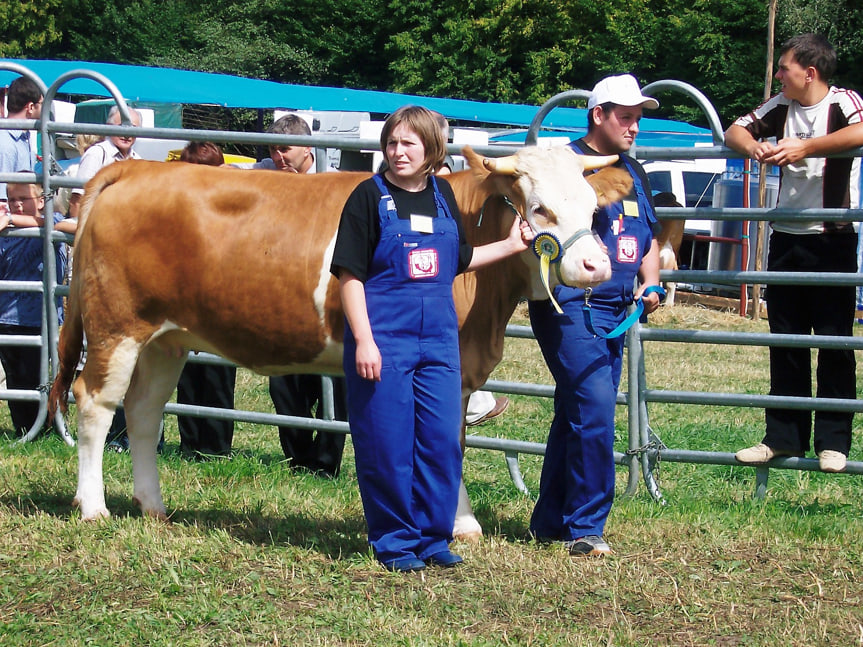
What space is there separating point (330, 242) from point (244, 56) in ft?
123

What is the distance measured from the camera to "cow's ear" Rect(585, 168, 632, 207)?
443 cm

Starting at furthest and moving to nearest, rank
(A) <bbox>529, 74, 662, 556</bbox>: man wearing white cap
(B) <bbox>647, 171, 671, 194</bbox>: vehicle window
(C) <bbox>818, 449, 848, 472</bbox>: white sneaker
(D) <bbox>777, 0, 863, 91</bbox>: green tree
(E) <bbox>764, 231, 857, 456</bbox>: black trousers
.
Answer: (D) <bbox>777, 0, 863, 91</bbox>: green tree → (B) <bbox>647, 171, 671, 194</bbox>: vehicle window → (E) <bbox>764, 231, 857, 456</bbox>: black trousers → (C) <bbox>818, 449, 848, 472</bbox>: white sneaker → (A) <bbox>529, 74, 662, 556</bbox>: man wearing white cap

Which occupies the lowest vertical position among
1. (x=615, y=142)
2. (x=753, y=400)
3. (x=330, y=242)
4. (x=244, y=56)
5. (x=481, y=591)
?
(x=481, y=591)

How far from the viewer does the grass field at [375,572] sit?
145 inches

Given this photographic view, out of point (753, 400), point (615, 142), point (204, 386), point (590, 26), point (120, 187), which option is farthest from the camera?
point (590, 26)

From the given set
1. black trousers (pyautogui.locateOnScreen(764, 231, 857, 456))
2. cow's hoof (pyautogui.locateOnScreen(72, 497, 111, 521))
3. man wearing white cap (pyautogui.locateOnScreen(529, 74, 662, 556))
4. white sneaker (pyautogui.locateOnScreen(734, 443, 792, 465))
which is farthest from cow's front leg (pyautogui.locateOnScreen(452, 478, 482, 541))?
black trousers (pyautogui.locateOnScreen(764, 231, 857, 456))

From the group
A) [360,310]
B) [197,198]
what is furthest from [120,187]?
[360,310]

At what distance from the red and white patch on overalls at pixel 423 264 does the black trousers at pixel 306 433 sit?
2.18 m

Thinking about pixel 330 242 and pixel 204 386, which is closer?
pixel 330 242

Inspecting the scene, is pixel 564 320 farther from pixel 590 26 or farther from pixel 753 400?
pixel 590 26

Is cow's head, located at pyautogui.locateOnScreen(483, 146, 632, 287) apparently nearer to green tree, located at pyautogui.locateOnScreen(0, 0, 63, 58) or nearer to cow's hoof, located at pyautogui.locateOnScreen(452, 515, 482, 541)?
cow's hoof, located at pyautogui.locateOnScreen(452, 515, 482, 541)

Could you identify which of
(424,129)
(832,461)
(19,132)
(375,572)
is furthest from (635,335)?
(19,132)

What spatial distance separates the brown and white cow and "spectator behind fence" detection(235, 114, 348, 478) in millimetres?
1267

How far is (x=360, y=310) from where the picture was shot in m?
4.14
